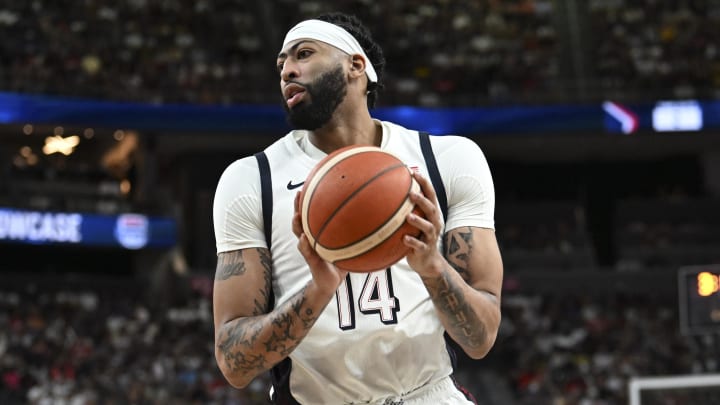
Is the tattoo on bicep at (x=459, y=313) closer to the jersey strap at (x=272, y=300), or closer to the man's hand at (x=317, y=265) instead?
the man's hand at (x=317, y=265)

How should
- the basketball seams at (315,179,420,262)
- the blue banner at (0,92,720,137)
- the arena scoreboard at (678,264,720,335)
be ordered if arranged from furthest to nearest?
the blue banner at (0,92,720,137) < the arena scoreboard at (678,264,720,335) < the basketball seams at (315,179,420,262)

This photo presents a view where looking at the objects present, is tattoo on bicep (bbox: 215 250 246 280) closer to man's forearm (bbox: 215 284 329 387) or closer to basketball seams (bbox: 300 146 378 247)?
man's forearm (bbox: 215 284 329 387)

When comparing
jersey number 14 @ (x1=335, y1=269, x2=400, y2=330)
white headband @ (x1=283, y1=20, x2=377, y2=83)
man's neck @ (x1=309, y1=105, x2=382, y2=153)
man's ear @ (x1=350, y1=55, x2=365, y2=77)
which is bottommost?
jersey number 14 @ (x1=335, y1=269, x2=400, y2=330)

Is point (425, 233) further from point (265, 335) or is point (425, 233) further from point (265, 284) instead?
point (265, 284)

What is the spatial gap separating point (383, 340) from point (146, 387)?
46.7 feet

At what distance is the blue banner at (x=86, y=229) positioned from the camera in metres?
19.9

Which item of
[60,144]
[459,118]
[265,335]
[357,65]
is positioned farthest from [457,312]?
[60,144]

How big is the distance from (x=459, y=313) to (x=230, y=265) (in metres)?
0.71

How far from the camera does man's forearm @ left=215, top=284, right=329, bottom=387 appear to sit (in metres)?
2.85

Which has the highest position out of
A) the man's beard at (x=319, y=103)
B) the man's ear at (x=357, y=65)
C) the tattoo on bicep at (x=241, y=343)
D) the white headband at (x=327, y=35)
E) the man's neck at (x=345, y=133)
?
the white headband at (x=327, y=35)

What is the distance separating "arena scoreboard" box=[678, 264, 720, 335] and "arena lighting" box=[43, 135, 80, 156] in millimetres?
15197

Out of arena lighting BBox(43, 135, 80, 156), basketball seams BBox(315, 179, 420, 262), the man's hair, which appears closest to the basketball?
basketball seams BBox(315, 179, 420, 262)

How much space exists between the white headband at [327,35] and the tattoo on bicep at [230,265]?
0.64 meters

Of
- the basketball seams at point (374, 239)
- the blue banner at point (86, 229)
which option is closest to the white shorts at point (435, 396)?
the basketball seams at point (374, 239)
